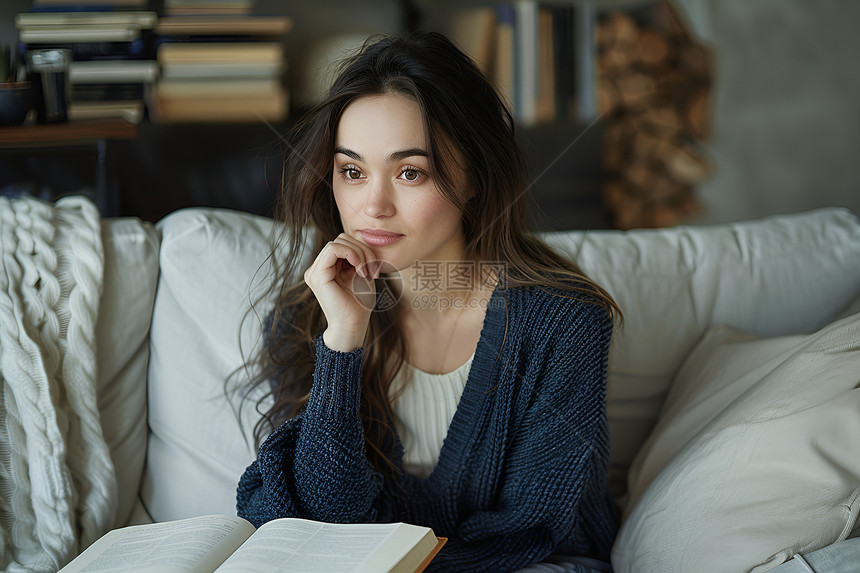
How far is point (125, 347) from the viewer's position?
1223mm

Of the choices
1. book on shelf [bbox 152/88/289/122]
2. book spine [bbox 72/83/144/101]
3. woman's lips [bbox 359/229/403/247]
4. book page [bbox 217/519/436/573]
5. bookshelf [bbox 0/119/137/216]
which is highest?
book spine [bbox 72/83/144/101]

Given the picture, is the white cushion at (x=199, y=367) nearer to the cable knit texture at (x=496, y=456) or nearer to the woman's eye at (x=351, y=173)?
the cable knit texture at (x=496, y=456)

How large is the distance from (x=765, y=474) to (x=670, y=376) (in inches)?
15.3

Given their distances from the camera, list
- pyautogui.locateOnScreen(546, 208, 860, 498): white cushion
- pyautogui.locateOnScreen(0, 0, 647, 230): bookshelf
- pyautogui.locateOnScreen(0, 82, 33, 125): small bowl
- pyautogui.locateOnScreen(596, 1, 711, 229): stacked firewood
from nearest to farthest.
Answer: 1. pyautogui.locateOnScreen(546, 208, 860, 498): white cushion
2. pyautogui.locateOnScreen(0, 82, 33, 125): small bowl
3. pyautogui.locateOnScreen(0, 0, 647, 230): bookshelf
4. pyautogui.locateOnScreen(596, 1, 711, 229): stacked firewood

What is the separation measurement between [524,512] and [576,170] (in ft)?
4.72

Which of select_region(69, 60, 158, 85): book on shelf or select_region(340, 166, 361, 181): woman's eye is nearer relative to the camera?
select_region(340, 166, 361, 181): woman's eye

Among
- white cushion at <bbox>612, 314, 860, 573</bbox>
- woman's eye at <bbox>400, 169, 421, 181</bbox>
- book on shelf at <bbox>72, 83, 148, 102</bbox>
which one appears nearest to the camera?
white cushion at <bbox>612, 314, 860, 573</bbox>

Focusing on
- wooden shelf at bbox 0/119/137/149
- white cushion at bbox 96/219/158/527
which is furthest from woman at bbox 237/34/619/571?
wooden shelf at bbox 0/119/137/149

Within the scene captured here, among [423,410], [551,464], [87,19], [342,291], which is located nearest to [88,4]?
[87,19]

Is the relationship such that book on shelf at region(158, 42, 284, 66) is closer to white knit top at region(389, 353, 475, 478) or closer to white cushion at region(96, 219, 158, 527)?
white cushion at region(96, 219, 158, 527)

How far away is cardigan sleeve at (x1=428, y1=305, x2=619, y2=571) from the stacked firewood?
4.70 feet

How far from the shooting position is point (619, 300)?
4.35 feet

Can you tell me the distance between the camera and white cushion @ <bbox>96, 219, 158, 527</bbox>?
3.96 feet

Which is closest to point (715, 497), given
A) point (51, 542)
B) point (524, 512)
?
point (524, 512)
